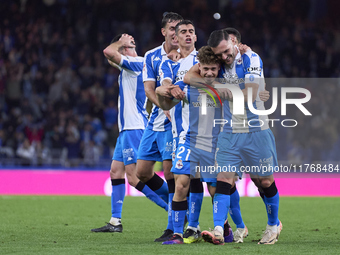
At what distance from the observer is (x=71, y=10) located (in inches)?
789

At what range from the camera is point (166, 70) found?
20.7ft

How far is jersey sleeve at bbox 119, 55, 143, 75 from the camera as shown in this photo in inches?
301

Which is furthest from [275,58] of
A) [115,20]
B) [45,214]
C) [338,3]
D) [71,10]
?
[45,214]

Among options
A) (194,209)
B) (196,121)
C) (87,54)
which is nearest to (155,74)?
(196,121)

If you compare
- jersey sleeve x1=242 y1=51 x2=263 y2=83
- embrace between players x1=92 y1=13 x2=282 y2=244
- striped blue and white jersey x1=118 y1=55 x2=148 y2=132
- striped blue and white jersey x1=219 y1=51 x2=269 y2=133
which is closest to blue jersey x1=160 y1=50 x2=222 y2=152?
embrace between players x1=92 y1=13 x2=282 y2=244

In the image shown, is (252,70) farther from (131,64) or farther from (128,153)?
(128,153)

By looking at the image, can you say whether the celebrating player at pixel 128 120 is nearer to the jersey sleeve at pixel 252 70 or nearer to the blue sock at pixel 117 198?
the blue sock at pixel 117 198

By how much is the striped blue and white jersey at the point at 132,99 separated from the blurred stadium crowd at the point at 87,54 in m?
7.34

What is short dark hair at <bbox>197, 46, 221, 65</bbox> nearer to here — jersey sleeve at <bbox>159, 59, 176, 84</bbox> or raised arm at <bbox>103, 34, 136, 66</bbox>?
jersey sleeve at <bbox>159, 59, 176, 84</bbox>

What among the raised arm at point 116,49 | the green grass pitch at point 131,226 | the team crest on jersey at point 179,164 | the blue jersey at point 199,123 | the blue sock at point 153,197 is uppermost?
the raised arm at point 116,49

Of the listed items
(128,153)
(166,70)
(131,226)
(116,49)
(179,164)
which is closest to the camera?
(179,164)

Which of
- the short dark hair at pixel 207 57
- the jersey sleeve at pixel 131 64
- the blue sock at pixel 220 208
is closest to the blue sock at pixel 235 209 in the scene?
the blue sock at pixel 220 208

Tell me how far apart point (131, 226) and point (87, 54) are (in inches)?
465

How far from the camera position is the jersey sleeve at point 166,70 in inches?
246
